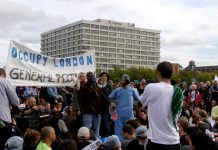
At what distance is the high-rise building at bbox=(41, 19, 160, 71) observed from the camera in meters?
143

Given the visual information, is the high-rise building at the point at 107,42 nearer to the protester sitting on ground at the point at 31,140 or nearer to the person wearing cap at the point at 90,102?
the person wearing cap at the point at 90,102

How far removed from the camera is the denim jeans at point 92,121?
34.1 ft

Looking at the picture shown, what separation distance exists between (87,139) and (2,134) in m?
1.50

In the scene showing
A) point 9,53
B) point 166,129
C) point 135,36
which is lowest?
point 166,129

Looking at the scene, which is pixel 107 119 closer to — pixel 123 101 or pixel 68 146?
pixel 123 101

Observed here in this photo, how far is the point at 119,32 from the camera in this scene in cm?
16000

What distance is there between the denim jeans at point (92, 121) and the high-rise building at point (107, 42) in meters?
125

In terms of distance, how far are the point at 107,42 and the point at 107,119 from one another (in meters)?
148

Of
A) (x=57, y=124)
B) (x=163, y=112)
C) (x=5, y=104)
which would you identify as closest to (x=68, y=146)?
(x=5, y=104)

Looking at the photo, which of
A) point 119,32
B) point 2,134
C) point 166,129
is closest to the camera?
point 166,129

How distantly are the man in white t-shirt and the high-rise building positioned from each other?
426ft

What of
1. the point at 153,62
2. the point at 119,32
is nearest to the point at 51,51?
the point at 119,32

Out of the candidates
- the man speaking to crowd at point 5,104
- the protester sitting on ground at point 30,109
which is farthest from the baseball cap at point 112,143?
the protester sitting on ground at point 30,109

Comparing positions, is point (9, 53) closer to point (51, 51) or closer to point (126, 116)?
point (126, 116)
